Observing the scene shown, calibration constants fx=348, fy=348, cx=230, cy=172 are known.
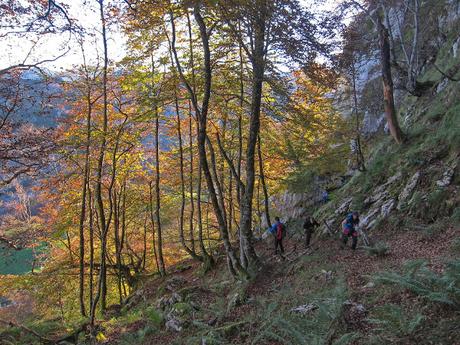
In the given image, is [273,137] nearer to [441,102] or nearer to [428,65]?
[441,102]

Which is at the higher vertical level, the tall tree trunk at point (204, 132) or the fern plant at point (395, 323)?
the tall tree trunk at point (204, 132)

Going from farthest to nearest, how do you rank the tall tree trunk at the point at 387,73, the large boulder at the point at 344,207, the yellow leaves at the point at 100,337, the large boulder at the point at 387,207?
the large boulder at the point at 344,207 < the tall tree trunk at the point at 387,73 < the large boulder at the point at 387,207 < the yellow leaves at the point at 100,337

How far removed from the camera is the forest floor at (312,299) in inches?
200

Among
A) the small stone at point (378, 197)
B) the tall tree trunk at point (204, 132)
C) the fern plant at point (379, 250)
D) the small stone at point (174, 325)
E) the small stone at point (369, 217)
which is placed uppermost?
the tall tree trunk at point (204, 132)

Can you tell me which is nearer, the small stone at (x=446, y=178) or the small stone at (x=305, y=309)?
the small stone at (x=305, y=309)

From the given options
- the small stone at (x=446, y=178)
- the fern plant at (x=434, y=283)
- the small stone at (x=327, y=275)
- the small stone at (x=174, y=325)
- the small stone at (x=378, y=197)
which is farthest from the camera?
the small stone at (x=378, y=197)

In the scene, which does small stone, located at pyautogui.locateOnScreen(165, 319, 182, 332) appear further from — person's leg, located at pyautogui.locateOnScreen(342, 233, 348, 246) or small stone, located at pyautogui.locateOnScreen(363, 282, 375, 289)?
person's leg, located at pyautogui.locateOnScreen(342, 233, 348, 246)

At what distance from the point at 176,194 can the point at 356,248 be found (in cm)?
964

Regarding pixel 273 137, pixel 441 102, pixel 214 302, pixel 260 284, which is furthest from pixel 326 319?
pixel 273 137

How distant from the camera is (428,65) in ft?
59.0

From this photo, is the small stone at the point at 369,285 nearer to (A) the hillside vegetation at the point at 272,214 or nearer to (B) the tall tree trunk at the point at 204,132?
(A) the hillside vegetation at the point at 272,214

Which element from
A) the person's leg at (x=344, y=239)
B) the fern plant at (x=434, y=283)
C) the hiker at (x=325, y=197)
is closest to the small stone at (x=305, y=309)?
the fern plant at (x=434, y=283)

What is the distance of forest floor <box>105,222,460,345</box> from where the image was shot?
5.08m

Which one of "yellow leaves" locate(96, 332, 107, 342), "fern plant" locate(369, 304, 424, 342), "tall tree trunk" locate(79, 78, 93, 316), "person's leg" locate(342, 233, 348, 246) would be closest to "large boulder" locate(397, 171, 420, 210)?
"person's leg" locate(342, 233, 348, 246)
